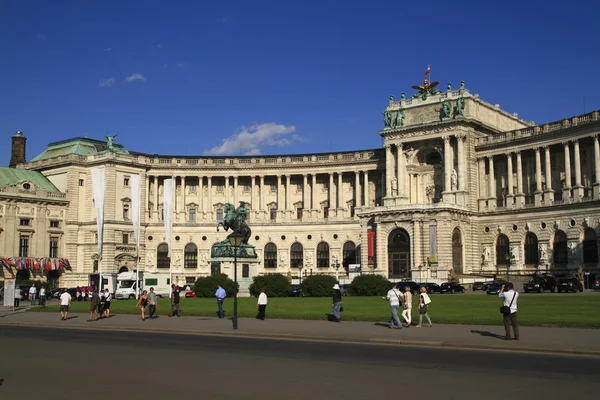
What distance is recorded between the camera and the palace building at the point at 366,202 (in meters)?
94.6

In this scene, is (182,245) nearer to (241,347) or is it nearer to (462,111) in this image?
(462,111)

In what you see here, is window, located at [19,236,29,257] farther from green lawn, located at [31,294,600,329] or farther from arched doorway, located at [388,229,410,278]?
arched doorway, located at [388,229,410,278]

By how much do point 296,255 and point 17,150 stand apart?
2272 inches

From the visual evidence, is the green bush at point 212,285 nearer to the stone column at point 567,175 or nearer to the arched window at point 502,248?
the arched window at point 502,248

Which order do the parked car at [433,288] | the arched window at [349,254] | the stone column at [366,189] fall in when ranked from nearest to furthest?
the parked car at [433,288], the arched window at [349,254], the stone column at [366,189]

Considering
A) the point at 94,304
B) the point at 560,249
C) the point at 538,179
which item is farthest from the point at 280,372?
the point at 538,179

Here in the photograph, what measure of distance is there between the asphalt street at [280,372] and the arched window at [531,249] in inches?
2818

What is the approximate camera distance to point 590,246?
8806 cm

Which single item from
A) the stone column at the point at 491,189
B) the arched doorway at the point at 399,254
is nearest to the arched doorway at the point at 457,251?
the arched doorway at the point at 399,254

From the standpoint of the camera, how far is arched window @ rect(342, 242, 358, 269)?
116062mm


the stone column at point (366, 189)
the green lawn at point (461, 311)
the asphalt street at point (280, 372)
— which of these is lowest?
the asphalt street at point (280, 372)

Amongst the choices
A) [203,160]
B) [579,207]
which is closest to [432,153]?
[579,207]

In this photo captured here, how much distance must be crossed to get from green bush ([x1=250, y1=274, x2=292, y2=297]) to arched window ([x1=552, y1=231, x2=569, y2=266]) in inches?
1587

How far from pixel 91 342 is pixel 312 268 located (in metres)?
87.4
